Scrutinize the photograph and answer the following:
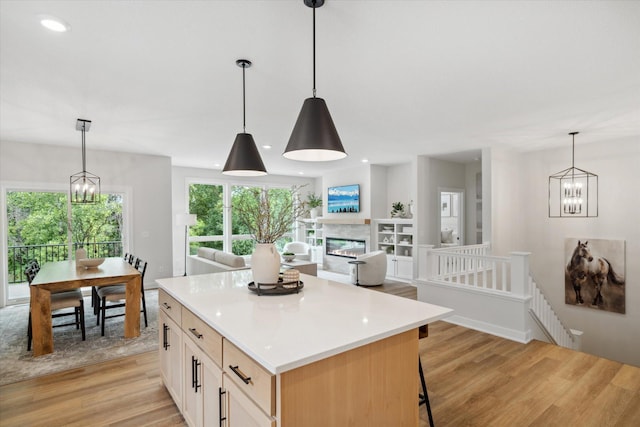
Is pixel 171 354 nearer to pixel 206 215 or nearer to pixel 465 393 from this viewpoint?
pixel 465 393

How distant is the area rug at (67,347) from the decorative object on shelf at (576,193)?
6470 mm

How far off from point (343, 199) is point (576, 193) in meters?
4.69

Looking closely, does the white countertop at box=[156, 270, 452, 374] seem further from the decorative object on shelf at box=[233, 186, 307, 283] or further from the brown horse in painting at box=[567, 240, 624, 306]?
the brown horse in painting at box=[567, 240, 624, 306]

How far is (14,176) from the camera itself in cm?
521

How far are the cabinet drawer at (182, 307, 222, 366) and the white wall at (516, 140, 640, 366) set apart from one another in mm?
5168

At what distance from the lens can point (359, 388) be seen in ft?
4.82

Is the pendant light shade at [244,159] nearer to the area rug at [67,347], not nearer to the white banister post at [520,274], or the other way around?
the area rug at [67,347]

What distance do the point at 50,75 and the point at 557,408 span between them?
15.6ft

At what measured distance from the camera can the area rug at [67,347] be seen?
3.11 meters

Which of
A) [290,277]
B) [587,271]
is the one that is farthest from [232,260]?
[587,271]

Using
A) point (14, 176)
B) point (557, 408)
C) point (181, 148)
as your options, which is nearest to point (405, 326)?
point (557, 408)

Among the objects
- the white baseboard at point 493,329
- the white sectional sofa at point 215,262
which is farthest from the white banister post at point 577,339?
the white sectional sofa at point 215,262

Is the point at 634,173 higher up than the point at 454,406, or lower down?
higher up

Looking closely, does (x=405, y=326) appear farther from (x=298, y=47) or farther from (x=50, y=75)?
(x=50, y=75)
